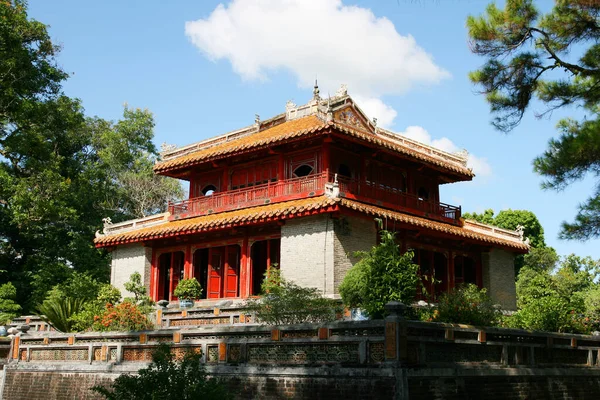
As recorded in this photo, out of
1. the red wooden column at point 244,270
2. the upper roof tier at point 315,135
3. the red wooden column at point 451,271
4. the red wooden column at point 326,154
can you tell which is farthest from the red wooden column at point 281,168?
the red wooden column at point 451,271

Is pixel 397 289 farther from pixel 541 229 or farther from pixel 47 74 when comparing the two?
pixel 541 229

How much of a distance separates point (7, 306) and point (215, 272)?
854 centimetres

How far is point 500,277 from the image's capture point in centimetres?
2553

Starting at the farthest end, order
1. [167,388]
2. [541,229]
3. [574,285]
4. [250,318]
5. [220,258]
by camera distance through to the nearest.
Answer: [541,229], [574,285], [220,258], [250,318], [167,388]

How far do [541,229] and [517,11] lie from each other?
36.4 m

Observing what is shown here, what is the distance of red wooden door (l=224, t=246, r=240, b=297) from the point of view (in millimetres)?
22277

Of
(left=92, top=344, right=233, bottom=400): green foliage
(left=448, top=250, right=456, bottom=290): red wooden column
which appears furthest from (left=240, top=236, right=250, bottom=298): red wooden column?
(left=92, top=344, right=233, bottom=400): green foliage

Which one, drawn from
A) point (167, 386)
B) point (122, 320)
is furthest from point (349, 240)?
point (167, 386)

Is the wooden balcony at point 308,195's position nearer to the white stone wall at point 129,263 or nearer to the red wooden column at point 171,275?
the red wooden column at point 171,275

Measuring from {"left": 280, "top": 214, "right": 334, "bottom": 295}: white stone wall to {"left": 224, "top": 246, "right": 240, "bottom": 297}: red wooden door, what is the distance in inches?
127

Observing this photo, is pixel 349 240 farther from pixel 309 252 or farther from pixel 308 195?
pixel 308 195

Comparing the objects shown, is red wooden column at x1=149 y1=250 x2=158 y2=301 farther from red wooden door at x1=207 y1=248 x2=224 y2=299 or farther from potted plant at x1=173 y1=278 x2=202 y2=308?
potted plant at x1=173 y1=278 x2=202 y2=308

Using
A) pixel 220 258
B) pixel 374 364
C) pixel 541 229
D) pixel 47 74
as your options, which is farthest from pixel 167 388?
pixel 541 229

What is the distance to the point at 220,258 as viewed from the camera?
23.3 m
